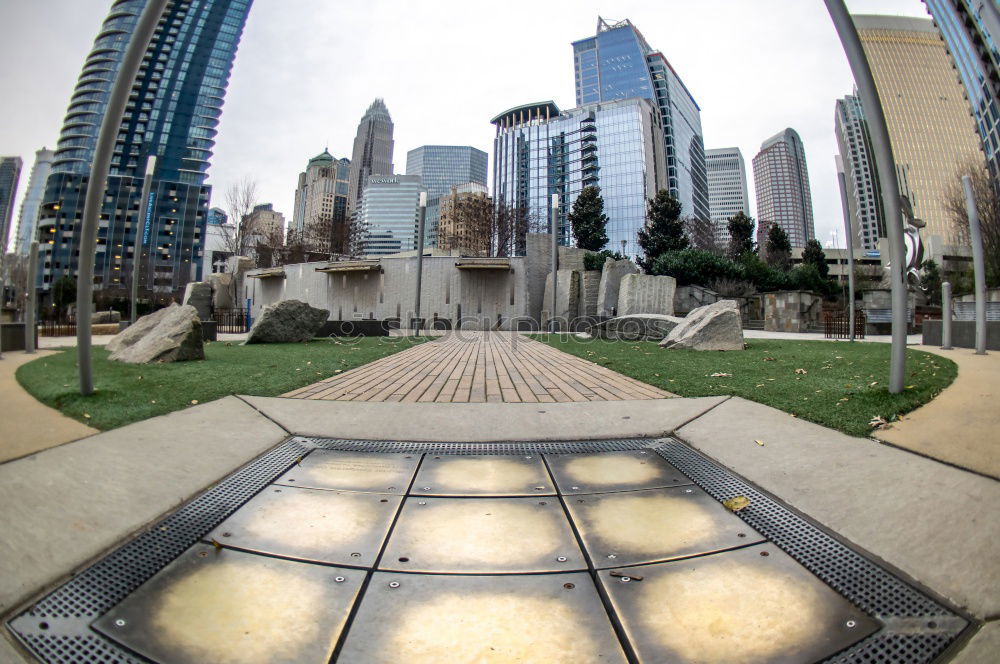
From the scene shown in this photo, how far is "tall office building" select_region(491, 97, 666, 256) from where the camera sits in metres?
86.8

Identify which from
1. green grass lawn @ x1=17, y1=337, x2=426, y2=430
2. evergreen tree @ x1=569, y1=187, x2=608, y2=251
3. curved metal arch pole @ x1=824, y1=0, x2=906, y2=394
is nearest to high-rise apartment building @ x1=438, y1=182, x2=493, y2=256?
evergreen tree @ x1=569, y1=187, x2=608, y2=251

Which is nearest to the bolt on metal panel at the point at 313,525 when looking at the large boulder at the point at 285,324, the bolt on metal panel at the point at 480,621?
the bolt on metal panel at the point at 480,621

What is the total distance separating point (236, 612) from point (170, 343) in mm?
6882

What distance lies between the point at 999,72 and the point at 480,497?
3.24 meters

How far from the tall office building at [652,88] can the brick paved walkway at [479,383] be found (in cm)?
10156

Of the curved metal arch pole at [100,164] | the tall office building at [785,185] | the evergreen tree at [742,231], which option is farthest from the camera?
A: the tall office building at [785,185]

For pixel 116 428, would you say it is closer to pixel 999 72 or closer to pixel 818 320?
pixel 999 72

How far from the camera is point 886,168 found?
3.67 meters

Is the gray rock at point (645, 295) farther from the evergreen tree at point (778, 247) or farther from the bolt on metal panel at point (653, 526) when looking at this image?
the evergreen tree at point (778, 247)

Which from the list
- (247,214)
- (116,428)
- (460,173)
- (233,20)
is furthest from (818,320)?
(460,173)

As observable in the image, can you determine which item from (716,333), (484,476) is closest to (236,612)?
(484,476)

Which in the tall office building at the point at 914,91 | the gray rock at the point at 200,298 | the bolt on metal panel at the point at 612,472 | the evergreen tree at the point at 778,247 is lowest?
the bolt on metal panel at the point at 612,472

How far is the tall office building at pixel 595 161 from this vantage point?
86.8 meters

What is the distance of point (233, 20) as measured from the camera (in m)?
89.9
